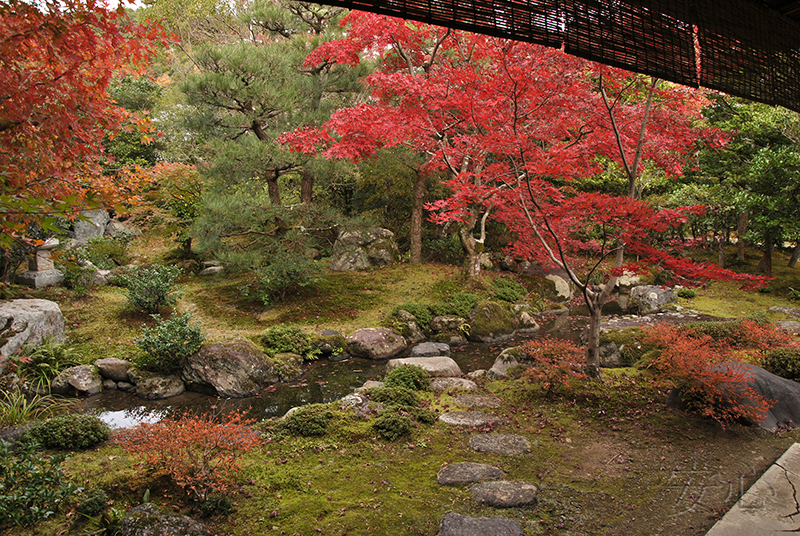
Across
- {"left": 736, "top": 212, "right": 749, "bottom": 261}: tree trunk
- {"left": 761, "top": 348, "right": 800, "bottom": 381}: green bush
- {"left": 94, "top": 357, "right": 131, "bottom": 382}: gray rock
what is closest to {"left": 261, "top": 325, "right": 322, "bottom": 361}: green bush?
{"left": 94, "top": 357, "right": 131, "bottom": 382}: gray rock

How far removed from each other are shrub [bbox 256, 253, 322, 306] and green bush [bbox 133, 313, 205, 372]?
262 cm

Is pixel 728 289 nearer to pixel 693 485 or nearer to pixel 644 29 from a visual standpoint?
pixel 693 485

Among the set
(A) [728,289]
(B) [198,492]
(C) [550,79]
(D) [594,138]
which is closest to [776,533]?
(B) [198,492]

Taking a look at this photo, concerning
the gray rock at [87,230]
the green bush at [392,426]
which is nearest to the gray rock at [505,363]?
the green bush at [392,426]

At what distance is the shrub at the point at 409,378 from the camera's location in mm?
6094

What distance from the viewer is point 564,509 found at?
129 inches

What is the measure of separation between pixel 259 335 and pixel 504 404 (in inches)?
192

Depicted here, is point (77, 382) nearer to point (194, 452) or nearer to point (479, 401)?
point (194, 452)

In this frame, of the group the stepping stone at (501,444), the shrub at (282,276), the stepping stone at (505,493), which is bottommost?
the stepping stone at (501,444)

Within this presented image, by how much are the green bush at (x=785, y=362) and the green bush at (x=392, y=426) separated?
177 inches

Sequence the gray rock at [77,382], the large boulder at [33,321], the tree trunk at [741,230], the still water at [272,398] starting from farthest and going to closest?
the tree trunk at [741,230] < the large boulder at [33,321] < the gray rock at [77,382] < the still water at [272,398]

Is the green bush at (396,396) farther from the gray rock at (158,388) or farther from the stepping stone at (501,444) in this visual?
the gray rock at (158,388)

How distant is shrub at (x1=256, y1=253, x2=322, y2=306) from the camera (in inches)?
383

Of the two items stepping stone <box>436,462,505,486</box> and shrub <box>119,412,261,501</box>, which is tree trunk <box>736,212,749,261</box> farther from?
shrub <box>119,412,261,501</box>
